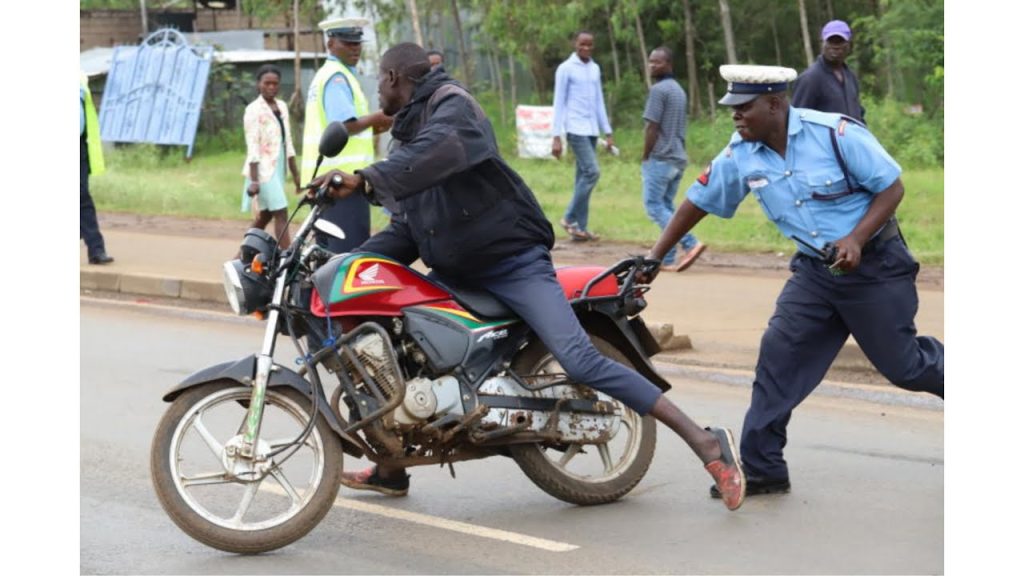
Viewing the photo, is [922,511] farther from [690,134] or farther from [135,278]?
[690,134]

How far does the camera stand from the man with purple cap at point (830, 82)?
10445 mm

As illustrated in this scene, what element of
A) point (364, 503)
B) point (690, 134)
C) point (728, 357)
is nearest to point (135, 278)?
point (728, 357)

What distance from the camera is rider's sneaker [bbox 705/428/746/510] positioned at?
18.1 ft

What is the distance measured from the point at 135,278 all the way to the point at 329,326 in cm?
794

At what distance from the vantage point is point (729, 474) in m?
5.56

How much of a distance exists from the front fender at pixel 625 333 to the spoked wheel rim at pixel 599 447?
0.55 feet

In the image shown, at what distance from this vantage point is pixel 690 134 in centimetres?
2547

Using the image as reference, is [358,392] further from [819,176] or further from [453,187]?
[819,176]

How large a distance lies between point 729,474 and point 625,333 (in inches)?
Result: 28.4

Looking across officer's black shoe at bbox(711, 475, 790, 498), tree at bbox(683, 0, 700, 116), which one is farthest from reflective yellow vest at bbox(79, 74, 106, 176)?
tree at bbox(683, 0, 700, 116)

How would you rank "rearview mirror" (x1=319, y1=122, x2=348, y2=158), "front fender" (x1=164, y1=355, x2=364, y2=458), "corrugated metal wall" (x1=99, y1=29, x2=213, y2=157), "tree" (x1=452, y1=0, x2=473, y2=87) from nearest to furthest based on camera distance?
"rearview mirror" (x1=319, y1=122, x2=348, y2=158) → "front fender" (x1=164, y1=355, x2=364, y2=458) → "tree" (x1=452, y1=0, x2=473, y2=87) → "corrugated metal wall" (x1=99, y1=29, x2=213, y2=157)

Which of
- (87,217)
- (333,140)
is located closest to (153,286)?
(87,217)

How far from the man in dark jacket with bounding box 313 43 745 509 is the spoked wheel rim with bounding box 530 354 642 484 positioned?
0.79 ft

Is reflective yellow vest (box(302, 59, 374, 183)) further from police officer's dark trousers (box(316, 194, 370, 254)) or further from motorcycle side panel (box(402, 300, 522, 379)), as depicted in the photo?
motorcycle side panel (box(402, 300, 522, 379))
